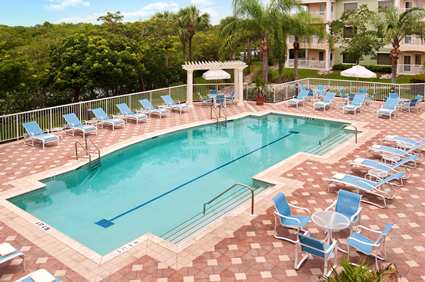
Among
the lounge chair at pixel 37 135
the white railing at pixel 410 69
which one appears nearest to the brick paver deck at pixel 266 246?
the lounge chair at pixel 37 135

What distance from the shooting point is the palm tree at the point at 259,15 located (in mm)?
27750

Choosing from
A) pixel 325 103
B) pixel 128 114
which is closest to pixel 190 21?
pixel 325 103

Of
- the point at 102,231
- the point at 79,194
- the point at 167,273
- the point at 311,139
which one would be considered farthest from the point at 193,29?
the point at 167,273

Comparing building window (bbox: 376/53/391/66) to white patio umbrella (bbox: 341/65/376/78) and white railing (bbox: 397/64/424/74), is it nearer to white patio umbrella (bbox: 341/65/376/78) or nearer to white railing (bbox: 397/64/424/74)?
white railing (bbox: 397/64/424/74)

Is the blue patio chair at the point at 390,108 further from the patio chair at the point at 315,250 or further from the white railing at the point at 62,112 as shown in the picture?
the patio chair at the point at 315,250

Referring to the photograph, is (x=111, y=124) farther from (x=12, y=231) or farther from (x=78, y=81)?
(x=12, y=231)

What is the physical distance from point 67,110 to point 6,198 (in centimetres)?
797

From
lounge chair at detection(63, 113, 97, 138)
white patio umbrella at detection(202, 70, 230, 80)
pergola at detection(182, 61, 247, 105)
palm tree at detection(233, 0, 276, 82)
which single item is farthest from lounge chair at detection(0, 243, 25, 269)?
palm tree at detection(233, 0, 276, 82)

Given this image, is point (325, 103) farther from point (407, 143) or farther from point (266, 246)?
point (266, 246)

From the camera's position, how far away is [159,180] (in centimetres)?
1391

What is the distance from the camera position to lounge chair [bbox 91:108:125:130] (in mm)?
19016

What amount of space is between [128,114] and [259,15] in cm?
1197

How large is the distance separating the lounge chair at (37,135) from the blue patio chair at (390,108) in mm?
14082

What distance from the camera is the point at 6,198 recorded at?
1146 cm
